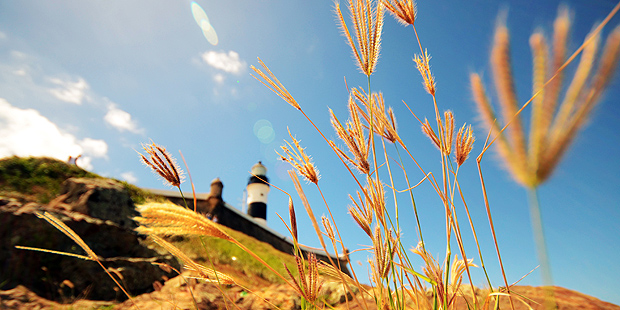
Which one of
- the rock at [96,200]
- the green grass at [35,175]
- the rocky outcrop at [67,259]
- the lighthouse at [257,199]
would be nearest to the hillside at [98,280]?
the rocky outcrop at [67,259]

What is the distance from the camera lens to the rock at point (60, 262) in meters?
4.23

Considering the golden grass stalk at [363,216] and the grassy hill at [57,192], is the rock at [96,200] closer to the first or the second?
the grassy hill at [57,192]

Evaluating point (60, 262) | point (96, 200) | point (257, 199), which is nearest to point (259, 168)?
point (257, 199)

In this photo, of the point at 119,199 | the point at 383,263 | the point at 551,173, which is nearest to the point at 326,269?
the point at 383,263

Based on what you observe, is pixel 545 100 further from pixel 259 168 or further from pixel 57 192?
pixel 259 168

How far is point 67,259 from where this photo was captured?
460cm

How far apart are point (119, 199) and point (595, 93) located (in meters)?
9.63

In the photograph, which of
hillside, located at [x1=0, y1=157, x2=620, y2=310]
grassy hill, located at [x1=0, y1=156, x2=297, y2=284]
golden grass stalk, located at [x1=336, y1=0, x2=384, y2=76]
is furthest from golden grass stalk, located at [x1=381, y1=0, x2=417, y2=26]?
grassy hill, located at [x1=0, y1=156, x2=297, y2=284]

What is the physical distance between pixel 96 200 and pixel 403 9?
8.55 meters

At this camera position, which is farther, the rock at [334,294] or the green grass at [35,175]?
the green grass at [35,175]

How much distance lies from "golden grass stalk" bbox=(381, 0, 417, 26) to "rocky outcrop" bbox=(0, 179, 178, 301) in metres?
4.55

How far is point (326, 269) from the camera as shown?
4.04 ft

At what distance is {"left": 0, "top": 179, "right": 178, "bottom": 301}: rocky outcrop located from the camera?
4238 millimetres

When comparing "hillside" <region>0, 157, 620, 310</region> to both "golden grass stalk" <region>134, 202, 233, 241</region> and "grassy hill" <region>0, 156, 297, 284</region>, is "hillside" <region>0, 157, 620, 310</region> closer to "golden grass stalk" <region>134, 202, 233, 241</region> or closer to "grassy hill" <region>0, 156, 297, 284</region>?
"golden grass stalk" <region>134, 202, 233, 241</region>
